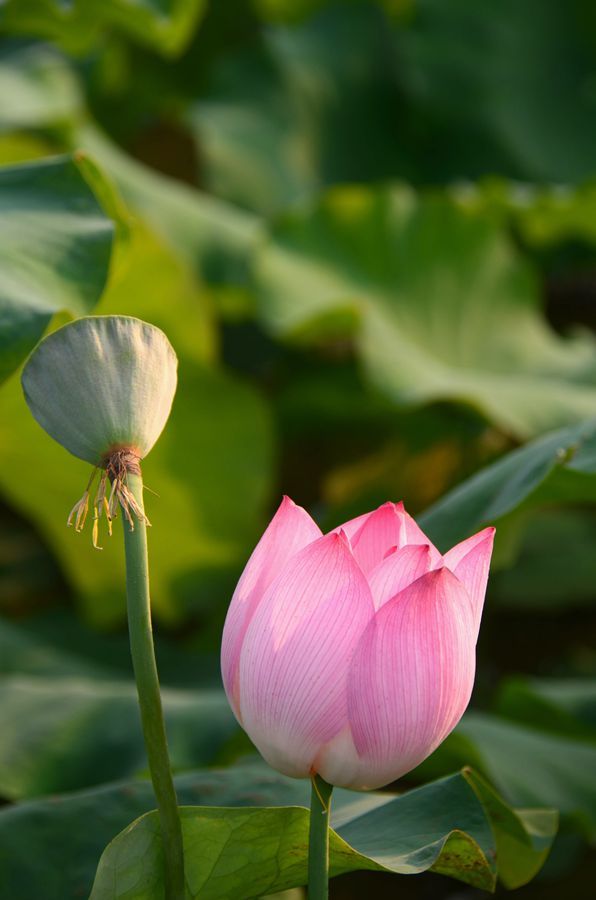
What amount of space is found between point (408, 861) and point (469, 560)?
13 cm

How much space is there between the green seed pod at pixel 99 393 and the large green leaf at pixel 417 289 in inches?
33.8

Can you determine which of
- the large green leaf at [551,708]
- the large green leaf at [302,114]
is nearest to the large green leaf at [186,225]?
the large green leaf at [302,114]

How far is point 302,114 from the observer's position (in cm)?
200

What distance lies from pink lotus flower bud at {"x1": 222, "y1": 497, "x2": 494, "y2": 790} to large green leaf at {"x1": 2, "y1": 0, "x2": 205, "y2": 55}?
0.91m

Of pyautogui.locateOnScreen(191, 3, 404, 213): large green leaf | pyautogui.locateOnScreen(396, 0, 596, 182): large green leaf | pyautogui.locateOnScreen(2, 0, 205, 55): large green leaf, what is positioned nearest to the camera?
pyautogui.locateOnScreen(2, 0, 205, 55): large green leaf

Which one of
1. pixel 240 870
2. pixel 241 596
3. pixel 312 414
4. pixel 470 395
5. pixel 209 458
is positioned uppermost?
pixel 241 596

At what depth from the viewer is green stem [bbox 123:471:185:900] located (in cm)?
41

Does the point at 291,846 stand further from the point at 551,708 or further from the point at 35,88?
the point at 35,88

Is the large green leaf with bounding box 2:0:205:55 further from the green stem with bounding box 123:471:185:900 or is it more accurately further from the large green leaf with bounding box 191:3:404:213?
the green stem with bounding box 123:471:185:900

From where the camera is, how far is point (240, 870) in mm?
488

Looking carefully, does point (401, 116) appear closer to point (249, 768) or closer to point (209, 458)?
point (209, 458)

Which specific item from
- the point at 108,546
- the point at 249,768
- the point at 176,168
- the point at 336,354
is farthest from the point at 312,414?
the point at 249,768

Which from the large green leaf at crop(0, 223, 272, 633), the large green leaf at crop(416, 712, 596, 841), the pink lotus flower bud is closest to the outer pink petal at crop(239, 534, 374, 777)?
the pink lotus flower bud

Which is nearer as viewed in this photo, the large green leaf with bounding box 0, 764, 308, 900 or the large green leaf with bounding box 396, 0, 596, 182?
the large green leaf with bounding box 0, 764, 308, 900
